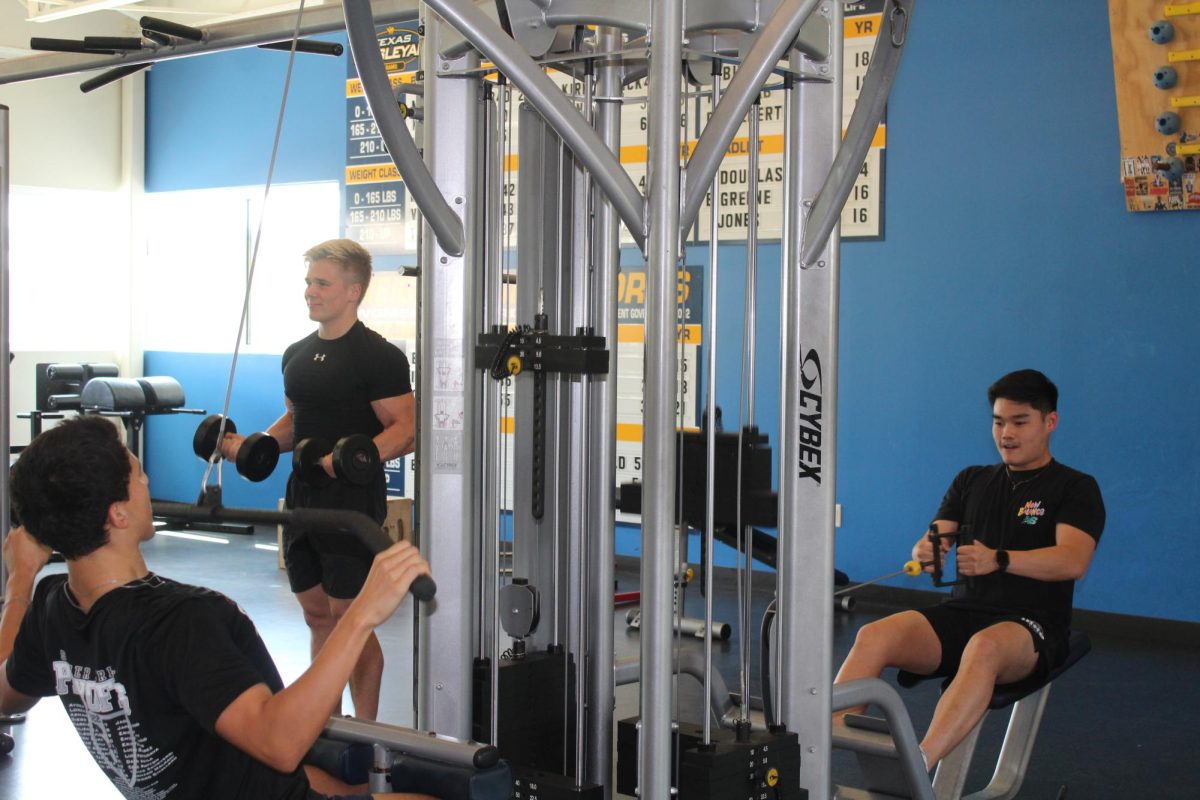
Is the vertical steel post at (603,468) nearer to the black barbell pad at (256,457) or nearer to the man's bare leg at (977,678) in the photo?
the man's bare leg at (977,678)

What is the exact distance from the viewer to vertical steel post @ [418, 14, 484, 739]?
2.11 metres

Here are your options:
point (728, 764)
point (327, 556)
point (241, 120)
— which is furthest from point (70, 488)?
point (241, 120)

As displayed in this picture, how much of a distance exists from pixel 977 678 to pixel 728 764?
3.11 feet

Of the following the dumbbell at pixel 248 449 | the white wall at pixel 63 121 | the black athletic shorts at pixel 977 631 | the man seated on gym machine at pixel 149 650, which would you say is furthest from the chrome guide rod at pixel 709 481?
the white wall at pixel 63 121

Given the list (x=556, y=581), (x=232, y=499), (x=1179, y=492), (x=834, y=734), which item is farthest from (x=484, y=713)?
(x=232, y=499)

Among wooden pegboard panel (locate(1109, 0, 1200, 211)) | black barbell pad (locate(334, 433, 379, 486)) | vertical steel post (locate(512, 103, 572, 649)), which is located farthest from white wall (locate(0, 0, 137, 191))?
vertical steel post (locate(512, 103, 572, 649))

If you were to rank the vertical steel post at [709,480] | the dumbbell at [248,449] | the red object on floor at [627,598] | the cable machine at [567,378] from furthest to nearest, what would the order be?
1. the red object on floor at [627,598]
2. the dumbbell at [248,449]
3. the cable machine at [567,378]
4. the vertical steel post at [709,480]

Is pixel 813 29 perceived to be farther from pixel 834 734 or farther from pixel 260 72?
pixel 260 72

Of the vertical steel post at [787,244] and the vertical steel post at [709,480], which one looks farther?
the vertical steel post at [787,244]

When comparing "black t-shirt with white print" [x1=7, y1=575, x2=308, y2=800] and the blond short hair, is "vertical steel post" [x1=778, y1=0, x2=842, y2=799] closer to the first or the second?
"black t-shirt with white print" [x1=7, y1=575, x2=308, y2=800]

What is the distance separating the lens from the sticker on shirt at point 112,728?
1.58 metres

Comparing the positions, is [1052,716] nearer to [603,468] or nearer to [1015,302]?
[1015,302]

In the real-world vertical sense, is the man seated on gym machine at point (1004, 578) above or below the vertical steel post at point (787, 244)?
below

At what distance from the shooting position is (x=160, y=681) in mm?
1562
